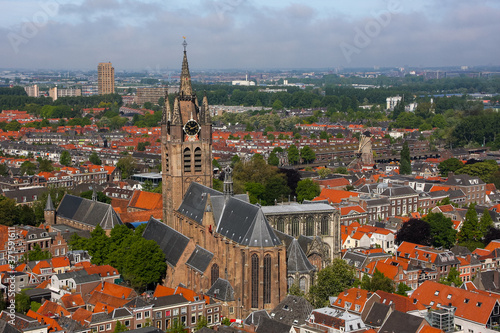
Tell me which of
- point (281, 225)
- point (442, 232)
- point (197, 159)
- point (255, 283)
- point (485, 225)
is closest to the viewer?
point (255, 283)

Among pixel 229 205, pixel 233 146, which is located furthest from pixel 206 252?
pixel 233 146

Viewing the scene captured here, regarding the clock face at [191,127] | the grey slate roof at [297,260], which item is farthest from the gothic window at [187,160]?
the grey slate roof at [297,260]

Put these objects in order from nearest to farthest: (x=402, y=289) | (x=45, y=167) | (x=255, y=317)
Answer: (x=255, y=317), (x=402, y=289), (x=45, y=167)

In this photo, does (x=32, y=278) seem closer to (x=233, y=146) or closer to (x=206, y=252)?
(x=206, y=252)

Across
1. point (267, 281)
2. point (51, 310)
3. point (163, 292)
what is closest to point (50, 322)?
point (51, 310)

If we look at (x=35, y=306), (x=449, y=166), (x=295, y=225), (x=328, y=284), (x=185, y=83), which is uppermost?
(x=185, y=83)

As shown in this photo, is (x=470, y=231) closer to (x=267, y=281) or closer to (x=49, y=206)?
(x=267, y=281)
